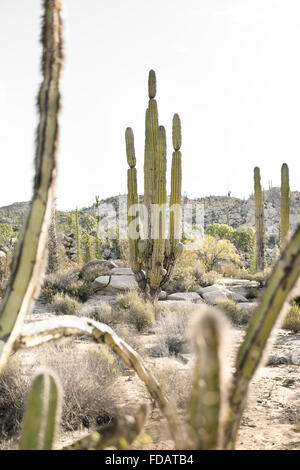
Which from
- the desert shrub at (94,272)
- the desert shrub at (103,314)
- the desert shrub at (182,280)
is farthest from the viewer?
the desert shrub at (94,272)

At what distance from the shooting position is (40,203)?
188 cm

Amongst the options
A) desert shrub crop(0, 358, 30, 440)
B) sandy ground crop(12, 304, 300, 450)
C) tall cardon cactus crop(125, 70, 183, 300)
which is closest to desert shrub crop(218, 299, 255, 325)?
tall cardon cactus crop(125, 70, 183, 300)

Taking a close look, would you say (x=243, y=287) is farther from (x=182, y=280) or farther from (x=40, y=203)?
(x=40, y=203)

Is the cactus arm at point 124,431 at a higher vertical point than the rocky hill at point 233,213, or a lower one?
lower

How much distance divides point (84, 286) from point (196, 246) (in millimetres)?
9153

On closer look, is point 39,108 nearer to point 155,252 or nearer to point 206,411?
point 206,411

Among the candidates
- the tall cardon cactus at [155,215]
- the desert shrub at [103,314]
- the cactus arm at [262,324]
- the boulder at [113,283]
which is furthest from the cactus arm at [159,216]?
the cactus arm at [262,324]

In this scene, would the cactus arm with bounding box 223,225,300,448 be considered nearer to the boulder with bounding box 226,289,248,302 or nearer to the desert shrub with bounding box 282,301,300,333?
the desert shrub with bounding box 282,301,300,333

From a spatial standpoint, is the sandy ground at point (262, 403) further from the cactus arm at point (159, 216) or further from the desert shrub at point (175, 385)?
the cactus arm at point (159, 216)

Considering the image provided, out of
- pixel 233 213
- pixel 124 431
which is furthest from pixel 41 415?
pixel 233 213

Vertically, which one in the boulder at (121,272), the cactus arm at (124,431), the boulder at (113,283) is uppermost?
the cactus arm at (124,431)

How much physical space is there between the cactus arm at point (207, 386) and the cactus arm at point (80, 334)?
0.38 metres

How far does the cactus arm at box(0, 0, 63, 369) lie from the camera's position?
69.7 inches

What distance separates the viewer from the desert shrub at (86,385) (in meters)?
4.42
